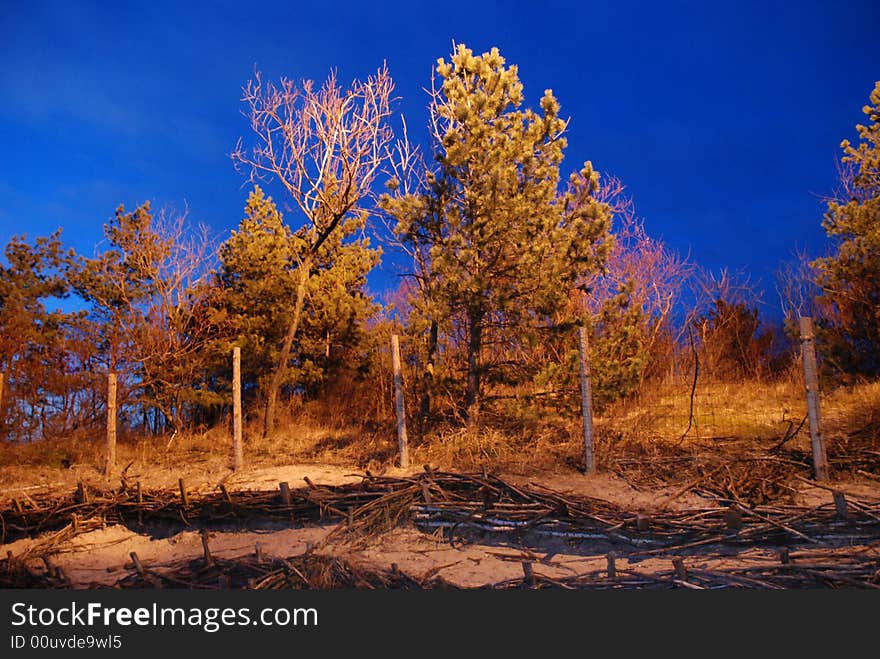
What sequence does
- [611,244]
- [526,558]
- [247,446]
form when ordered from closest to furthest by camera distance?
[526,558]
[611,244]
[247,446]

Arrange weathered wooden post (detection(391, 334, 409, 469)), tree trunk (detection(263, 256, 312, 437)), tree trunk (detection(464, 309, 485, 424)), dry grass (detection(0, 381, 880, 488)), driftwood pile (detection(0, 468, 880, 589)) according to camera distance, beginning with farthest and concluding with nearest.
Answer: tree trunk (detection(263, 256, 312, 437)) < tree trunk (detection(464, 309, 485, 424)) < weathered wooden post (detection(391, 334, 409, 469)) < dry grass (detection(0, 381, 880, 488)) < driftwood pile (detection(0, 468, 880, 589))

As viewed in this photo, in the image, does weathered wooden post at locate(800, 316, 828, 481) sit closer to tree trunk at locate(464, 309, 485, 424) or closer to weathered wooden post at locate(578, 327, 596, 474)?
weathered wooden post at locate(578, 327, 596, 474)

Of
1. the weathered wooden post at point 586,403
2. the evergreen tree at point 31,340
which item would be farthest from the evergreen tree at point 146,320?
the weathered wooden post at point 586,403

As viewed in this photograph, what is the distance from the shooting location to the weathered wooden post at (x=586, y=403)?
28.8 feet

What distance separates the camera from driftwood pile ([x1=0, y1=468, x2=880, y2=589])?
508 cm

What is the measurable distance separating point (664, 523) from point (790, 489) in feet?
6.20

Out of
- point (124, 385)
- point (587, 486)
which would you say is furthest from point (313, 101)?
Result: point (587, 486)

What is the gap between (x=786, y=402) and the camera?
1168cm

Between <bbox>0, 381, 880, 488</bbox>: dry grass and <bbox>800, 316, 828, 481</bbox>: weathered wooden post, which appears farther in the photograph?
<bbox>0, 381, 880, 488</bbox>: dry grass

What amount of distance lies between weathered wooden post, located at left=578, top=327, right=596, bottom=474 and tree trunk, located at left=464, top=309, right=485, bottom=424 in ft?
8.41

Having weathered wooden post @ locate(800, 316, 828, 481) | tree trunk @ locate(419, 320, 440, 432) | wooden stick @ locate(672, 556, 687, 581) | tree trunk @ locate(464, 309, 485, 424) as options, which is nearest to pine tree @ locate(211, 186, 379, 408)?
tree trunk @ locate(419, 320, 440, 432)

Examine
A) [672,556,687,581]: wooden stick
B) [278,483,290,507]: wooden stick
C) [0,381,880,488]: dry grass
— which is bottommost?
[672,556,687,581]: wooden stick

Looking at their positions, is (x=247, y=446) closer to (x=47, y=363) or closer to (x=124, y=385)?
(x=124, y=385)

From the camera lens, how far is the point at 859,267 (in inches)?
497
